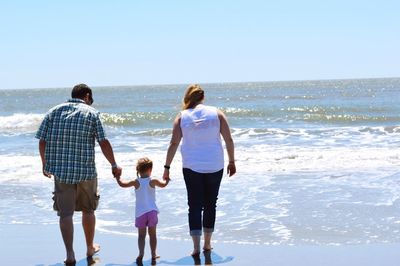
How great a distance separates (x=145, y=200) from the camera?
5.79 meters

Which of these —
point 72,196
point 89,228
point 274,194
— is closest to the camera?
point 72,196

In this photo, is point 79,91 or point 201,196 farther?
point 201,196

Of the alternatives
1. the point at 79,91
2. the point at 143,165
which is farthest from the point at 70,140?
the point at 143,165

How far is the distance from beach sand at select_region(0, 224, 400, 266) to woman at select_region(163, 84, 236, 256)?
301 millimetres

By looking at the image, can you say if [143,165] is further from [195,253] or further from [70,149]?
[195,253]

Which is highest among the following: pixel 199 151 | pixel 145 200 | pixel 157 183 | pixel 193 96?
pixel 193 96

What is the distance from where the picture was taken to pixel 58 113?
5473 mm

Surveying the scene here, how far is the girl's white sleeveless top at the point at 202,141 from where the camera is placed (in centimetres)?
577

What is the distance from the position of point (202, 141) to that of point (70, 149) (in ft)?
3.60

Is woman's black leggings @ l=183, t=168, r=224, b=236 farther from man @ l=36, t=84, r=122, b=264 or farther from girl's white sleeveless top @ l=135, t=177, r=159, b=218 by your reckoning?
man @ l=36, t=84, r=122, b=264

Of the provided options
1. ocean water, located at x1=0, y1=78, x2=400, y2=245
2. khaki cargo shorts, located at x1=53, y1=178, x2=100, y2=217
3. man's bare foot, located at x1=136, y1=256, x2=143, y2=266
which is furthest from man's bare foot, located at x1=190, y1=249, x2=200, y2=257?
khaki cargo shorts, located at x1=53, y1=178, x2=100, y2=217

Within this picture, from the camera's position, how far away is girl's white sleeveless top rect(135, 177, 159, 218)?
5.76 meters

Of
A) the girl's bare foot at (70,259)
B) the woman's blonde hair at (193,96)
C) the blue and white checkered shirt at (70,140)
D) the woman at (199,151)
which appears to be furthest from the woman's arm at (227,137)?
the girl's bare foot at (70,259)

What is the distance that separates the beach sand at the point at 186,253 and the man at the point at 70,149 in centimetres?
41
